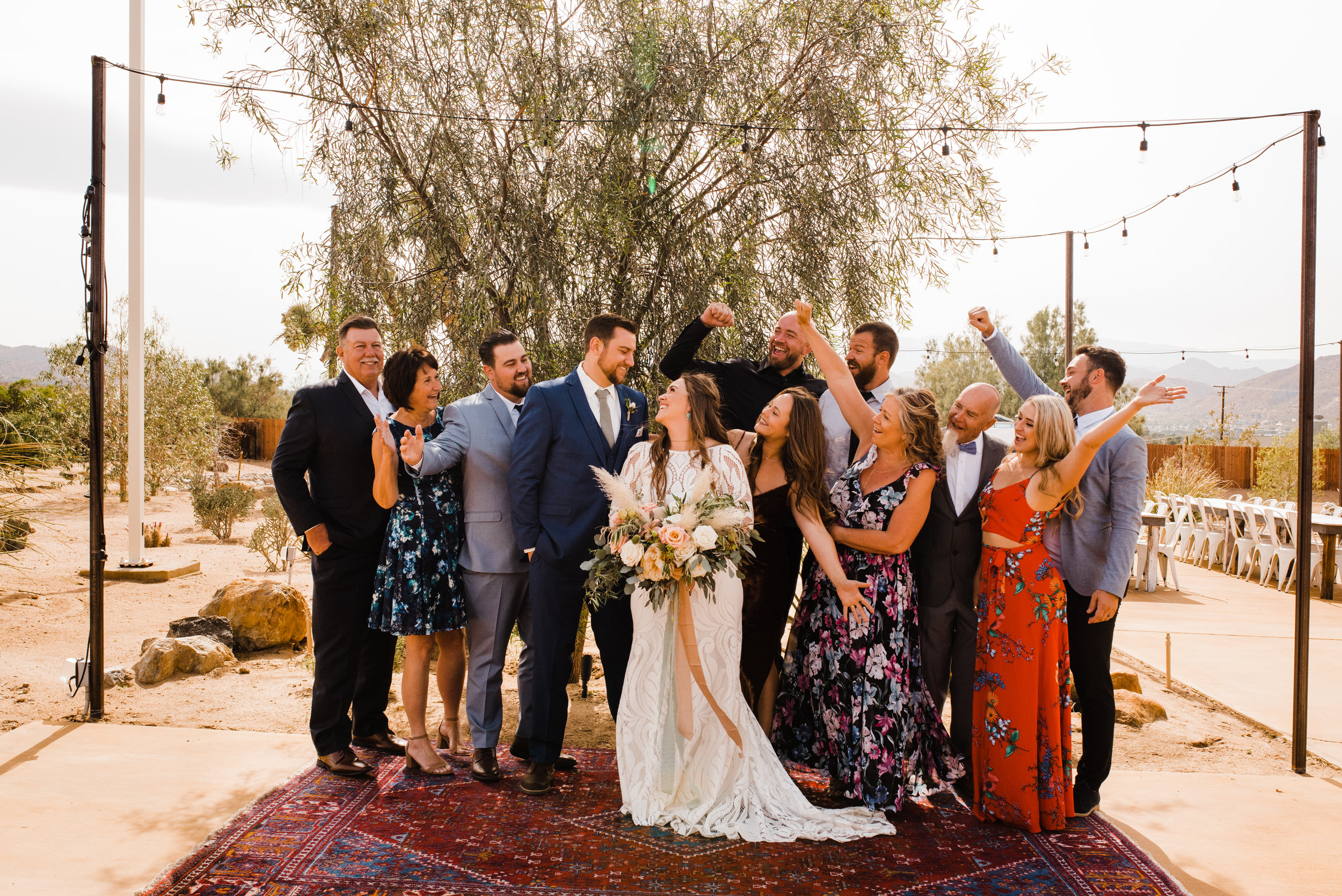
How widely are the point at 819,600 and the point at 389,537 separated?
6.94ft

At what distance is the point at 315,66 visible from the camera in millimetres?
5379

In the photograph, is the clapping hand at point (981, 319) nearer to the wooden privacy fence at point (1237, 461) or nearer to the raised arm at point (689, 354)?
the raised arm at point (689, 354)

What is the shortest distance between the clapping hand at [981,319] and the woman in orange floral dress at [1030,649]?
1.99ft

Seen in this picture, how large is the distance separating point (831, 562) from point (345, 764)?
2.55 metres

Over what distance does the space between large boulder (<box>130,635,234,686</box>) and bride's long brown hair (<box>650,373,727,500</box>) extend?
15.6 ft

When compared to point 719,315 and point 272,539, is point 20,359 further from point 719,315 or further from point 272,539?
point 719,315

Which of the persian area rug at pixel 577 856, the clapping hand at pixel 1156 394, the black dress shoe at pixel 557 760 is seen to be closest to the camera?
the persian area rug at pixel 577 856

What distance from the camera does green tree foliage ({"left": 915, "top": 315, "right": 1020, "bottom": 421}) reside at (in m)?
31.8

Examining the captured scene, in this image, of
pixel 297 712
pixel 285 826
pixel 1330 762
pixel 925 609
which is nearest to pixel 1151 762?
pixel 1330 762

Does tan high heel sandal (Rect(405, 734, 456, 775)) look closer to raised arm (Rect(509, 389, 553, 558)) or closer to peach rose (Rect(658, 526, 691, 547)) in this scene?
raised arm (Rect(509, 389, 553, 558))

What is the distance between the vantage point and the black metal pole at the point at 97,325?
5.21 meters

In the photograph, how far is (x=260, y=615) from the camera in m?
7.91

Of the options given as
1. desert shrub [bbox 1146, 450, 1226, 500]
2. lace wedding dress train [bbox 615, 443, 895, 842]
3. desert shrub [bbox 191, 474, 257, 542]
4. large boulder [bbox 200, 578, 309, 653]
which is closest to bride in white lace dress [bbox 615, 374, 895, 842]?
lace wedding dress train [bbox 615, 443, 895, 842]

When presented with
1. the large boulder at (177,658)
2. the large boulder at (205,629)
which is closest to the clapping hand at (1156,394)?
the large boulder at (177,658)
